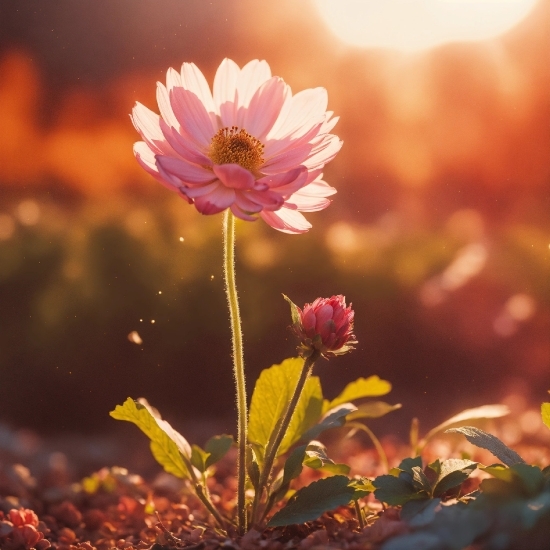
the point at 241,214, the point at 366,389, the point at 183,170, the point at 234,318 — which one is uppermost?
the point at 183,170

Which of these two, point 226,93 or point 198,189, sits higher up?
point 226,93

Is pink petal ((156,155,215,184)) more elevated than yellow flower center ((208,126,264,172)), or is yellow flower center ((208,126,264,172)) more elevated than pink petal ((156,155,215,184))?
yellow flower center ((208,126,264,172))

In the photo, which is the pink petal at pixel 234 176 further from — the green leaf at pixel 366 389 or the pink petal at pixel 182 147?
the green leaf at pixel 366 389

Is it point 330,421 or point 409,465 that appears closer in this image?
point 409,465

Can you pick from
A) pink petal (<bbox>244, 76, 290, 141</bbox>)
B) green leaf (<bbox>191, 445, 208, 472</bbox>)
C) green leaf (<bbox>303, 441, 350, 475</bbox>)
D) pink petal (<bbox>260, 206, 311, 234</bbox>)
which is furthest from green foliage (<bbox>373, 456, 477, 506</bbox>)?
pink petal (<bbox>244, 76, 290, 141</bbox>)

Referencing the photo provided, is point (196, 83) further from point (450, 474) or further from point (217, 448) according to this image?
point (450, 474)

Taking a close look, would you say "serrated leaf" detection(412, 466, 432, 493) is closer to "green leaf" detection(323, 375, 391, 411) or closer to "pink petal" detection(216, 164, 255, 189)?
"green leaf" detection(323, 375, 391, 411)

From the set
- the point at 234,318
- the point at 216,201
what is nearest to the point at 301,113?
the point at 216,201

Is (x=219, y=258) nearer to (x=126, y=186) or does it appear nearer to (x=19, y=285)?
(x=126, y=186)
